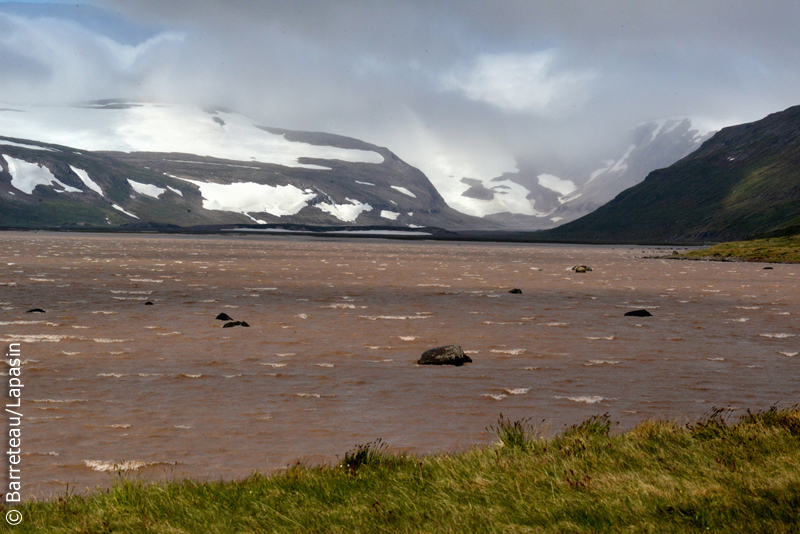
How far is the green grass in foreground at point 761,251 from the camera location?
10106 centimetres

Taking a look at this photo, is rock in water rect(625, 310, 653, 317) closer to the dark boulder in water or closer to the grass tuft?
the dark boulder in water

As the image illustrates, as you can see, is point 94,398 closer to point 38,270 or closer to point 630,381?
point 630,381

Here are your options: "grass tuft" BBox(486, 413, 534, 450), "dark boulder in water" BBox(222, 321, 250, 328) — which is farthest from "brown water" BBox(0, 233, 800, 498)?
"grass tuft" BBox(486, 413, 534, 450)

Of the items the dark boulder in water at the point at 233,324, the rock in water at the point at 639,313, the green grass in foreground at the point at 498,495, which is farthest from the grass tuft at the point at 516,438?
the rock in water at the point at 639,313

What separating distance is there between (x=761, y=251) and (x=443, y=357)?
102m

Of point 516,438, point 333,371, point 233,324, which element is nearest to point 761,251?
point 233,324

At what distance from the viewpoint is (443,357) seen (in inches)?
786

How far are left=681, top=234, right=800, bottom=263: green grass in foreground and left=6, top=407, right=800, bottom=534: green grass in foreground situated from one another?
93980 millimetres

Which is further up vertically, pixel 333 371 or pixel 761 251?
pixel 761 251

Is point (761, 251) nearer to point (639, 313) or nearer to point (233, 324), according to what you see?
point (639, 313)

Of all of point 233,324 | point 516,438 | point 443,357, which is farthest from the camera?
point 233,324

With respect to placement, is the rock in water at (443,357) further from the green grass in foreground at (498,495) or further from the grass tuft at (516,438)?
the green grass in foreground at (498,495)

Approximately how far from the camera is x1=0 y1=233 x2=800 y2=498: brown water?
12492 mm

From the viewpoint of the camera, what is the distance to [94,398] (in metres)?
15.4
